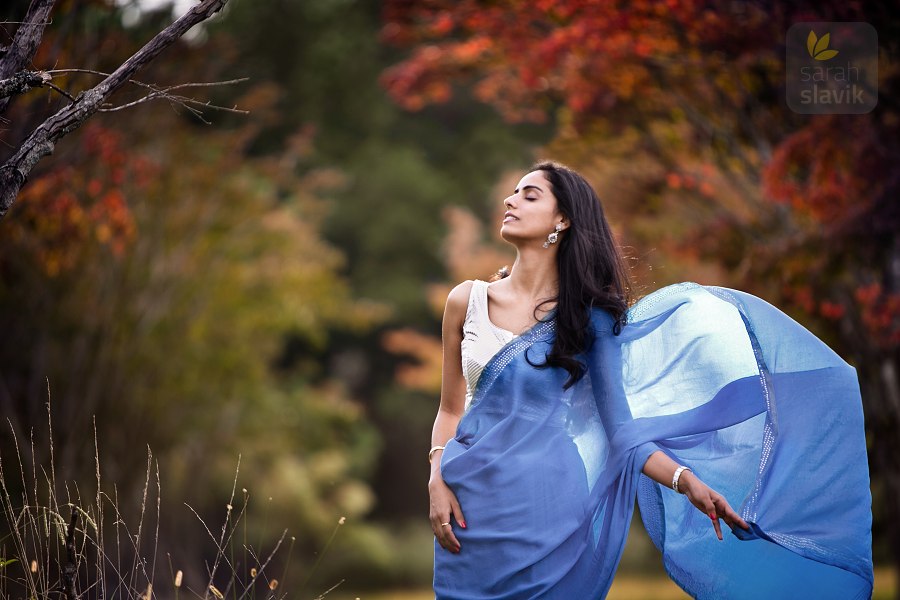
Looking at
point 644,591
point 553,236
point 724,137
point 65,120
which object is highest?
Answer: point 65,120

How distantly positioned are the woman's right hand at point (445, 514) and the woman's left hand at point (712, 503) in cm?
69

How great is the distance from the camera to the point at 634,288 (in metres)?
3.35

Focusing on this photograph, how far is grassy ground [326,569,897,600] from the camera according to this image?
452 inches

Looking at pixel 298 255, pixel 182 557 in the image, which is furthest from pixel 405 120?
pixel 182 557

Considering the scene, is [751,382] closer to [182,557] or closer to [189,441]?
[182,557]

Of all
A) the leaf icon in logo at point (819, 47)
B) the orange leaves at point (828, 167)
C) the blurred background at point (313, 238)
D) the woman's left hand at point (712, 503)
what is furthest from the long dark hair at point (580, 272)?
the orange leaves at point (828, 167)

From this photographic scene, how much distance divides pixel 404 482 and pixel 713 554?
715 inches

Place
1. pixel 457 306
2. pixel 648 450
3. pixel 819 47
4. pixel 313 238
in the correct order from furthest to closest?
pixel 313 238
pixel 819 47
pixel 457 306
pixel 648 450

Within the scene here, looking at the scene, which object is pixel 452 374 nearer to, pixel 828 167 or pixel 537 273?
pixel 537 273

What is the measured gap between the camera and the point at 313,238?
1505 cm

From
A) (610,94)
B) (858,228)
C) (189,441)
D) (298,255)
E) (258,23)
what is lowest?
(189,441)

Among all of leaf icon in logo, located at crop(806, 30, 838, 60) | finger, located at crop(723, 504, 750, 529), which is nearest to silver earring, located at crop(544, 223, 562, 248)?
finger, located at crop(723, 504, 750, 529)

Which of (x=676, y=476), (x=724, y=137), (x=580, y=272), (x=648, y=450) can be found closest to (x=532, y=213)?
(x=580, y=272)

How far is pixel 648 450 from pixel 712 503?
0.29 meters
